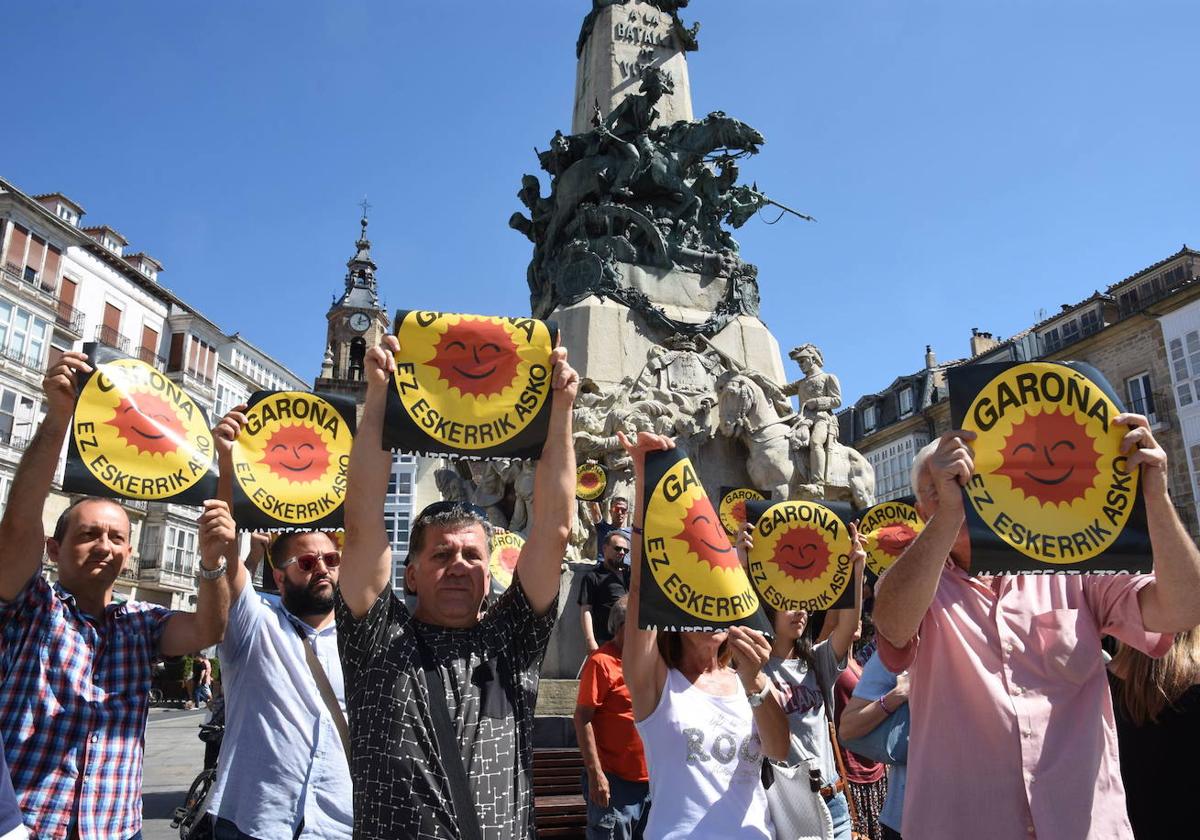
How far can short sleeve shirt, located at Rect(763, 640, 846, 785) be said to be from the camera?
399 centimetres

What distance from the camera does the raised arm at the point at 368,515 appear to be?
102 inches

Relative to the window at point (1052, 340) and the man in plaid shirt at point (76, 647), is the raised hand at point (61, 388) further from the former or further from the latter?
the window at point (1052, 340)

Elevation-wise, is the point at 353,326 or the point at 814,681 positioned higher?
the point at 353,326

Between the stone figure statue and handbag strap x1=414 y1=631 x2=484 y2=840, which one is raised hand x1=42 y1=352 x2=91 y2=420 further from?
the stone figure statue

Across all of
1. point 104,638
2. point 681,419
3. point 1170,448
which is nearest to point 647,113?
point 681,419

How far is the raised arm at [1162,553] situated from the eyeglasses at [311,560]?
286cm

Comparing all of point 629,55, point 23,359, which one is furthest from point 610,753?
point 23,359

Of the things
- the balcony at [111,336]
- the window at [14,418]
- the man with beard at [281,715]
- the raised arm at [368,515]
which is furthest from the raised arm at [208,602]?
the balcony at [111,336]

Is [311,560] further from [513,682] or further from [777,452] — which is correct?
[777,452]

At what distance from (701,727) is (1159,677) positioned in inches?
55.5

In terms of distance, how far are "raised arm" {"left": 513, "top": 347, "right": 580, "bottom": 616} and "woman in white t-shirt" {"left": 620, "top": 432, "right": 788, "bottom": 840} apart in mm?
320

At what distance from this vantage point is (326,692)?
3342mm

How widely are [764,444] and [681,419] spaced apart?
3.62ft

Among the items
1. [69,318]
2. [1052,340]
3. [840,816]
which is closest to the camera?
[840,816]
